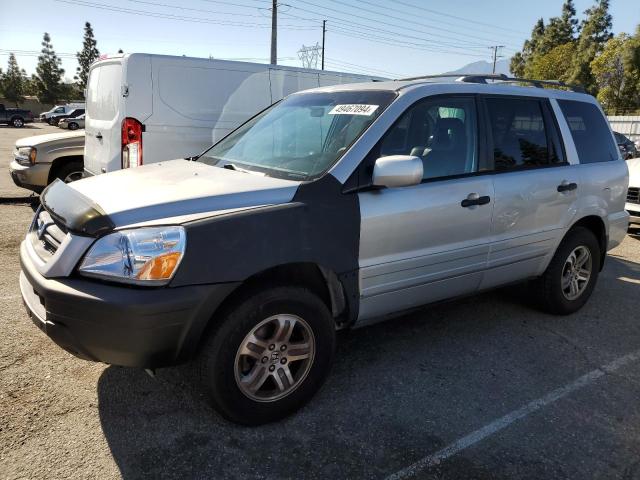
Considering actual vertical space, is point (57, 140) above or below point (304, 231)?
above

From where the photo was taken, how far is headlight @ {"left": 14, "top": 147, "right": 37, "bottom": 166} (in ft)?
25.9

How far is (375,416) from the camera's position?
2902mm

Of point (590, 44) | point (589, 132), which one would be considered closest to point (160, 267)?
point (589, 132)

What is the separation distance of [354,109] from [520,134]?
4.80 feet

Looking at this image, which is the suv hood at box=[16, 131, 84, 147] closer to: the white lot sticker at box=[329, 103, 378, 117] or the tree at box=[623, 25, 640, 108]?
the white lot sticker at box=[329, 103, 378, 117]

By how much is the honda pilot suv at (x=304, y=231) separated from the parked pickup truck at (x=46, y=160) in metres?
5.26

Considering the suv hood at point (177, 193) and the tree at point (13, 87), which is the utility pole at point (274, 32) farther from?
the tree at point (13, 87)

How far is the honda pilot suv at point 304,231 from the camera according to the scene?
7.82 feet

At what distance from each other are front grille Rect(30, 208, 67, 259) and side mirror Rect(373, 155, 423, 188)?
168 centimetres

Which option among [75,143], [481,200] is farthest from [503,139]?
[75,143]

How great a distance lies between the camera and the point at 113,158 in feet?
19.5

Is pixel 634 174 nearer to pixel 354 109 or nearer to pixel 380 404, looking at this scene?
pixel 354 109

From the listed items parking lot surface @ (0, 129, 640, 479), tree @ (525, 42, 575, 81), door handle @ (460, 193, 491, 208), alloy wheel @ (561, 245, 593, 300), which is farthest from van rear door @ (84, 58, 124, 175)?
tree @ (525, 42, 575, 81)

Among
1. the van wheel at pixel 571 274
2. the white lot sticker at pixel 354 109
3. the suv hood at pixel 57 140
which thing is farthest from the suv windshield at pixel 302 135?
the suv hood at pixel 57 140
